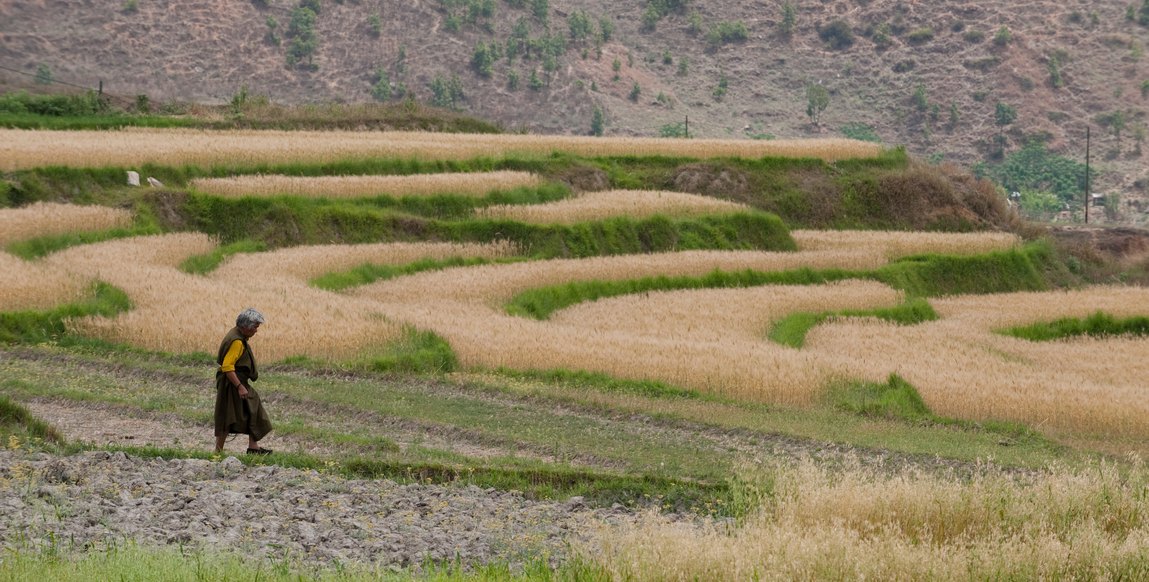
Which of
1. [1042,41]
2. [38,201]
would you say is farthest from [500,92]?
[38,201]

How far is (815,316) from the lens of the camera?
31.4 m

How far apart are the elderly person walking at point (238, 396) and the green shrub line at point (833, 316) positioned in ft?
46.3

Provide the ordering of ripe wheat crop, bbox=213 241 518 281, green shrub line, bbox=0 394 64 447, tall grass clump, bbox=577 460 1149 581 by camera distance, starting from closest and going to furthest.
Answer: tall grass clump, bbox=577 460 1149 581, green shrub line, bbox=0 394 64 447, ripe wheat crop, bbox=213 241 518 281

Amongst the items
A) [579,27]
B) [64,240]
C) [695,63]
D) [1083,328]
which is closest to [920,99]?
[695,63]

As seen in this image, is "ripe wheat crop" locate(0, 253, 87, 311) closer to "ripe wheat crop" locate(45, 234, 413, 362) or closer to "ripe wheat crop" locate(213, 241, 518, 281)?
"ripe wheat crop" locate(45, 234, 413, 362)

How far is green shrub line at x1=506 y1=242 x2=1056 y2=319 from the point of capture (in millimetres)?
31922

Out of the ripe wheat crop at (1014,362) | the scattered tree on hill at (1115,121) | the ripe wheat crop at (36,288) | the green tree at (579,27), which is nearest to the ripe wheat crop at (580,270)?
the ripe wheat crop at (1014,362)

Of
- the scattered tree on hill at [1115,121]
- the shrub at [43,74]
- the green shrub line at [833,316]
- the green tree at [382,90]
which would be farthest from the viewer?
the scattered tree on hill at [1115,121]

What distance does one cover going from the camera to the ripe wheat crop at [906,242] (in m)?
44.3

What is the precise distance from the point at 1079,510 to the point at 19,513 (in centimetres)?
821

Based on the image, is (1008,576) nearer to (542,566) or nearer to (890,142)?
Result: (542,566)

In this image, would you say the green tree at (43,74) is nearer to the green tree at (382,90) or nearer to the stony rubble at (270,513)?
the green tree at (382,90)

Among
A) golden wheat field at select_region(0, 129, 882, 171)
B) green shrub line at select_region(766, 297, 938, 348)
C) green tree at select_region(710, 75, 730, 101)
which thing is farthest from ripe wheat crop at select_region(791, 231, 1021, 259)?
green tree at select_region(710, 75, 730, 101)

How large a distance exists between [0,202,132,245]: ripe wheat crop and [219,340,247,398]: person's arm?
17.8 m
